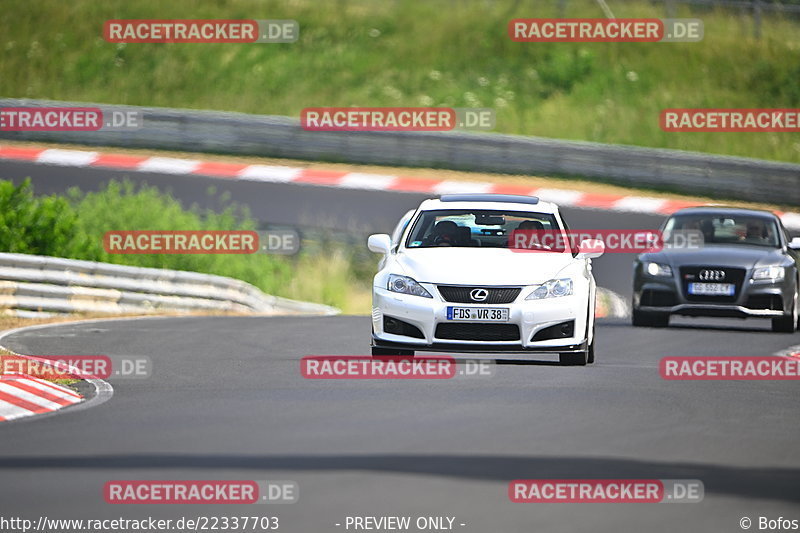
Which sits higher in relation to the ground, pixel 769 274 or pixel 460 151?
pixel 460 151

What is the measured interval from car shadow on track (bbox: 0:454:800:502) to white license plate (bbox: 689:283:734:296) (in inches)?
364

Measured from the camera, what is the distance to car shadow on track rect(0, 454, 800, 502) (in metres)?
8.50

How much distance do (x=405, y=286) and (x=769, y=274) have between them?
6.44 m

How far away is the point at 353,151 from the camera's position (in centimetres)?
3316

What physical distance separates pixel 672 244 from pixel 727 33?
1031 inches

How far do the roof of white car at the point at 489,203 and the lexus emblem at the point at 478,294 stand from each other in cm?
135

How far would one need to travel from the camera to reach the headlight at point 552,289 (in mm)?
13016

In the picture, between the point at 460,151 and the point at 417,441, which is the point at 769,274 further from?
the point at 460,151

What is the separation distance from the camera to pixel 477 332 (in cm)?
1292
